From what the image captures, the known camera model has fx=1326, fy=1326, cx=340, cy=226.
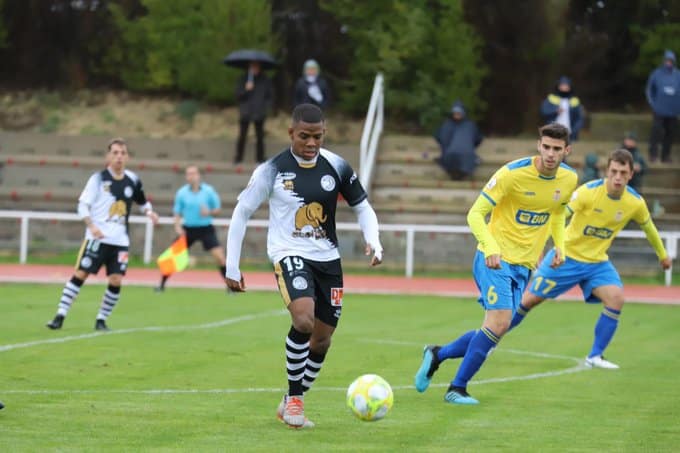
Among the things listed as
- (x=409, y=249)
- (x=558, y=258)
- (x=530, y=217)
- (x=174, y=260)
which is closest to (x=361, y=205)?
(x=530, y=217)

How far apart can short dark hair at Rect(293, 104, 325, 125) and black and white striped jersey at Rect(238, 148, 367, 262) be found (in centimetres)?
28

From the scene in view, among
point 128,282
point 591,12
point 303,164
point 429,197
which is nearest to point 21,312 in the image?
point 128,282

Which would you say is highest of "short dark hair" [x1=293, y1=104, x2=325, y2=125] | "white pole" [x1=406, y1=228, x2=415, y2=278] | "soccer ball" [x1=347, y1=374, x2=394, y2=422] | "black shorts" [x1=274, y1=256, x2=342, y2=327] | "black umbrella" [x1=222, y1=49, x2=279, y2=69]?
"short dark hair" [x1=293, y1=104, x2=325, y2=125]

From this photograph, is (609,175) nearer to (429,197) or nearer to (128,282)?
(128,282)

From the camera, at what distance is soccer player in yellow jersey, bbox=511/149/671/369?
43.2ft

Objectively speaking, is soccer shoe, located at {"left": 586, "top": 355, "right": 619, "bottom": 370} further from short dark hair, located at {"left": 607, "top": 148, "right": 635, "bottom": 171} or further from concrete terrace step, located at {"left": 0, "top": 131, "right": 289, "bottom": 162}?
concrete terrace step, located at {"left": 0, "top": 131, "right": 289, "bottom": 162}

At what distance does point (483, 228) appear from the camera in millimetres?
10195

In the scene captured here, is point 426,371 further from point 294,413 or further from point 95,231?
point 95,231

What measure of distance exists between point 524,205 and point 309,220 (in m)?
2.44

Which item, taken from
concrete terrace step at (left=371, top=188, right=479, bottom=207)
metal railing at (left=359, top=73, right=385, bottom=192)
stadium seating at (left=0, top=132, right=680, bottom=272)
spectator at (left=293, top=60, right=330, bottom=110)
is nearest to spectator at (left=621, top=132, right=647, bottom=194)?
stadium seating at (left=0, top=132, right=680, bottom=272)

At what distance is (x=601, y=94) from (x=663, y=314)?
14.3 meters

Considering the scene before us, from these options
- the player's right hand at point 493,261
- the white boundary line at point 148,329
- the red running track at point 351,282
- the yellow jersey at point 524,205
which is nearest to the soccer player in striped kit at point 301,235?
the player's right hand at point 493,261

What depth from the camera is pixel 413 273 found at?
85.8ft

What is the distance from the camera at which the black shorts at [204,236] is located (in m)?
21.7
